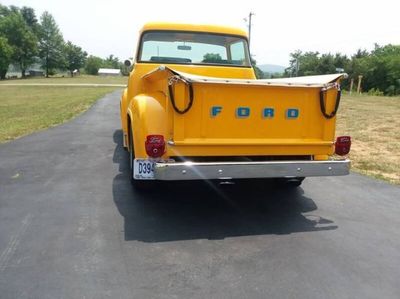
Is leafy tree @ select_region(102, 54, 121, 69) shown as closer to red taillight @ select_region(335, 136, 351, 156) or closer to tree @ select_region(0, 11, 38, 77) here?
tree @ select_region(0, 11, 38, 77)

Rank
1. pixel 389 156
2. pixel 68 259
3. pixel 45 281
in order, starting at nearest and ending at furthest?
pixel 45 281, pixel 68 259, pixel 389 156

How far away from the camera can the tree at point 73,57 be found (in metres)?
94.6

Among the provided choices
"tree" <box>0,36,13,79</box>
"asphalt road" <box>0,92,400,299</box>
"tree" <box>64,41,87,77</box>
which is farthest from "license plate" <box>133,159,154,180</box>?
"tree" <box>64,41,87,77</box>

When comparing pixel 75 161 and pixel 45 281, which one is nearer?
pixel 45 281

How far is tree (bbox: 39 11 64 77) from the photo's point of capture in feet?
292

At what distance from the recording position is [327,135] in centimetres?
457

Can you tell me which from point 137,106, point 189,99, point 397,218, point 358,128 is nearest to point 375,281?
point 397,218

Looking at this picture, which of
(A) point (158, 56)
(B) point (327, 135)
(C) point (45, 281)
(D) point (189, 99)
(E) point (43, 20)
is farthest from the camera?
(E) point (43, 20)

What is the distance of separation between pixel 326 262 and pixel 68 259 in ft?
7.04

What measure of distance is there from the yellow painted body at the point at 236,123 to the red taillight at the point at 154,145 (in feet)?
0.34

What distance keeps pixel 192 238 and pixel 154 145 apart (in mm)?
958

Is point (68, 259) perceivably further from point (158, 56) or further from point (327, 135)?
point (158, 56)

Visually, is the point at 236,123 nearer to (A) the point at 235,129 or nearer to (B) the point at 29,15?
(A) the point at 235,129

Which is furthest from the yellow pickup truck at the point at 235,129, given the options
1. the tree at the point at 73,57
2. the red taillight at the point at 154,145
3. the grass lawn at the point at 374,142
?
the tree at the point at 73,57
